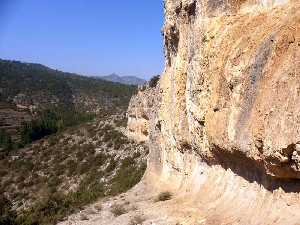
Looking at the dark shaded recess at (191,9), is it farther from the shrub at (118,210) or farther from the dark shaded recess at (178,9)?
the shrub at (118,210)

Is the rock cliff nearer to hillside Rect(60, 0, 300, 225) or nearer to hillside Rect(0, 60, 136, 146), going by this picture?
hillside Rect(60, 0, 300, 225)

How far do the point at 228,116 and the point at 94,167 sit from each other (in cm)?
3913

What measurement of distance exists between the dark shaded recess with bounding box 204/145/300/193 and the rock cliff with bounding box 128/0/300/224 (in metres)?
0.02

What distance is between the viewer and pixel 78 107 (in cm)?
13750

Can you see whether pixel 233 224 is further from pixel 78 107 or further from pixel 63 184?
pixel 78 107

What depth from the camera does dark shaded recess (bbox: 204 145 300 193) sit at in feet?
35.7

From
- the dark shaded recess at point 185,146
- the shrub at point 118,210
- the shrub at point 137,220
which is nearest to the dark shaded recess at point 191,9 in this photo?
the dark shaded recess at point 185,146

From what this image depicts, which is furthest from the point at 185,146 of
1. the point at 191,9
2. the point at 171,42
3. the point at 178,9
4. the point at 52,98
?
the point at 52,98

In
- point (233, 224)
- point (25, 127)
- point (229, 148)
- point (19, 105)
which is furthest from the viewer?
point (19, 105)

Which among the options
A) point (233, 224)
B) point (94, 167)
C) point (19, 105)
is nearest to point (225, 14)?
point (233, 224)

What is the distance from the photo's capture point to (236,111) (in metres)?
13.0

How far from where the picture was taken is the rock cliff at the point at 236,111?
10531 mm

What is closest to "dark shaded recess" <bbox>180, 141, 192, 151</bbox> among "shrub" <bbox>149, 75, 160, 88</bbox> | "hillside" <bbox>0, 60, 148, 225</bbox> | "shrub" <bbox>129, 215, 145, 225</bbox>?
"shrub" <bbox>129, 215, 145, 225</bbox>

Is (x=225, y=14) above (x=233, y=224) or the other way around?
above
